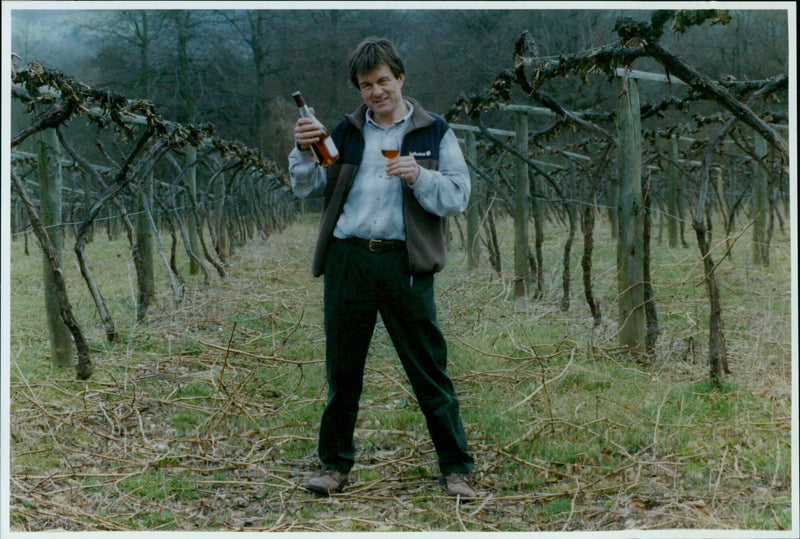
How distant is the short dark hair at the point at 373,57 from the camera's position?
2719 millimetres

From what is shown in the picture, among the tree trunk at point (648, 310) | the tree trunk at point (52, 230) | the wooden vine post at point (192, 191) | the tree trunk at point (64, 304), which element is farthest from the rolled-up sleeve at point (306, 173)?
the wooden vine post at point (192, 191)

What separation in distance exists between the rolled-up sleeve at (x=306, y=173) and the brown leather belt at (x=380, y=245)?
9.0 inches

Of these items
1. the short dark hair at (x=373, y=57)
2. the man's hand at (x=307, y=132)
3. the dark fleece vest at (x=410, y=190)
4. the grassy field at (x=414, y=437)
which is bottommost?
the grassy field at (x=414, y=437)

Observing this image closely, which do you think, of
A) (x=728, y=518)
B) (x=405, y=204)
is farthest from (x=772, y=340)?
(x=405, y=204)

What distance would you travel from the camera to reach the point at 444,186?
2.74 metres

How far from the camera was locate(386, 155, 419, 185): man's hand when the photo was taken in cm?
262

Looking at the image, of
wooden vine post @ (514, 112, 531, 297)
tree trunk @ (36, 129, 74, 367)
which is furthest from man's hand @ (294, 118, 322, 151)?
wooden vine post @ (514, 112, 531, 297)

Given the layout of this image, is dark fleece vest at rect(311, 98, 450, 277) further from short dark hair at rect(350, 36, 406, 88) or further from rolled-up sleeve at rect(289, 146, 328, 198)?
short dark hair at rect(350, 36, 406, 88)

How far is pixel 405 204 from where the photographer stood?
2.79 meters

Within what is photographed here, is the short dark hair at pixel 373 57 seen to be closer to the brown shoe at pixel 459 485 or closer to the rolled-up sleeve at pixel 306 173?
the rolled-up sleeve at pixel 306 173

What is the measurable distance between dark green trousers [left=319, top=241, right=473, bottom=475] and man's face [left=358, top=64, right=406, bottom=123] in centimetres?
46

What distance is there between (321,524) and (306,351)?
8.66ft

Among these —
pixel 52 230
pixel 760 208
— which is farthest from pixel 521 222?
pixel 52 230

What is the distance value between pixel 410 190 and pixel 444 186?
12cm
